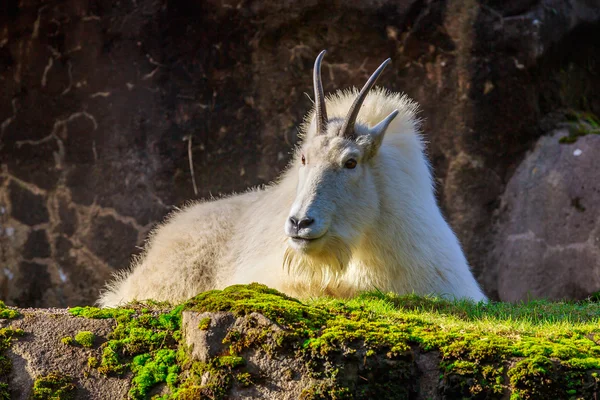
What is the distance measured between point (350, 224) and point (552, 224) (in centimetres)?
395

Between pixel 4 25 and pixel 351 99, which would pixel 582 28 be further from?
pixel 4 25

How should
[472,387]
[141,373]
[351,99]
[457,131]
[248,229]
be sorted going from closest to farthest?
[472,387]
[141,373]
[351,99]
[248,229]
[457,131]

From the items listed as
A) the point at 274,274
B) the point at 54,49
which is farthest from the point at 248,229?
the point at 54,49

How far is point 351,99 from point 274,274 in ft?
4.71

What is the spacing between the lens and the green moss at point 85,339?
13.8 ft

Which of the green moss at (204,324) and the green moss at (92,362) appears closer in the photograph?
the green moss at (204,324)

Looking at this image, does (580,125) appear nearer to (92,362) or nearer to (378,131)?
(378,131)

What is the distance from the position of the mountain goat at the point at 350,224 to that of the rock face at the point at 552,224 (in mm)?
2684

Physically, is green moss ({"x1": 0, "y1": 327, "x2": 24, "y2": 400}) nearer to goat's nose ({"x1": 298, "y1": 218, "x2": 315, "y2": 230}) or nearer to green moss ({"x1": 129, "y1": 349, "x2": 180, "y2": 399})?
green moss ({"x1": 129, "y1": 349, "x2": 180, "y2": 399})

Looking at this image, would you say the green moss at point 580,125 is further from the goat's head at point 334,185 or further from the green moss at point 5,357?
the green moss at point 5,357

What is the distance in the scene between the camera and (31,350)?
4199 millimetres

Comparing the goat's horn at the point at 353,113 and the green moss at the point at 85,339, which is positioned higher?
the goat's horn at the point at 353,113

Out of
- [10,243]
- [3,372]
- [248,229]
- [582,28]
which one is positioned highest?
[582,28]

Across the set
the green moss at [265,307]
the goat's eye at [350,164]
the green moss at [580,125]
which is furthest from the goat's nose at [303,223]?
the green moss at [580,125]
